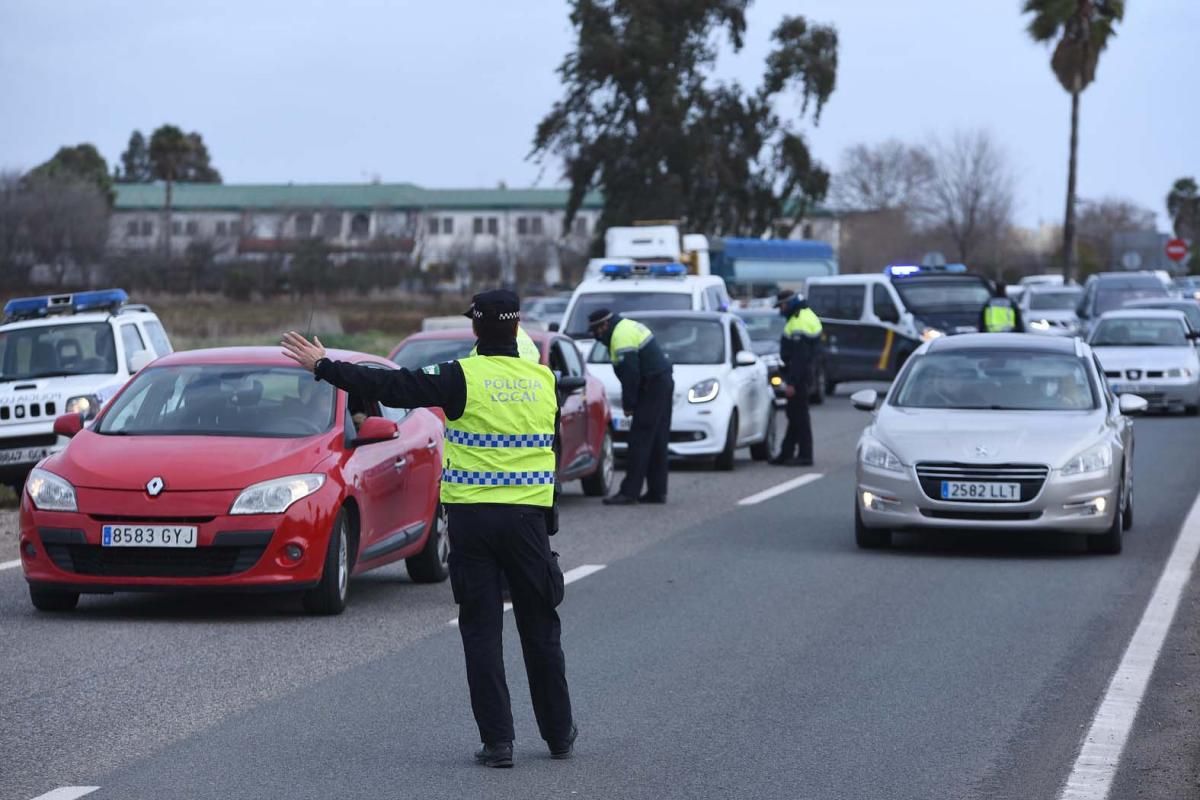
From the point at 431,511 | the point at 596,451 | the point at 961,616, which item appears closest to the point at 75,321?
the point at 596,451

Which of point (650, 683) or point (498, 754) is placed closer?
point (498, 754)

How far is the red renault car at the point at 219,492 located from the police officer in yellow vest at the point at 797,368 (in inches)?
392

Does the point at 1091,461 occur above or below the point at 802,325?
below

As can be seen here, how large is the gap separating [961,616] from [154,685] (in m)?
4.50

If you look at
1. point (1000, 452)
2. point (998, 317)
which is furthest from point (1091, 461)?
point (998, 317)

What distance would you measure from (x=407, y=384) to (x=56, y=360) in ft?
42.8

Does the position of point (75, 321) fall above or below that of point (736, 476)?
above

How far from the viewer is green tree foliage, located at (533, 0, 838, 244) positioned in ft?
233

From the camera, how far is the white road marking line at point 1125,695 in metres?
7.20

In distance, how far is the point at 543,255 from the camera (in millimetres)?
112375

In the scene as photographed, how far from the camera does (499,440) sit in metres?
7.35

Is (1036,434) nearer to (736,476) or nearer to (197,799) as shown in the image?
(736,476)

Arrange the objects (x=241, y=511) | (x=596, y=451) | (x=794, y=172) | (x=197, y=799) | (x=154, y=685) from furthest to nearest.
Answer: (x=794, y=172)
(x=596, y=451)
(x=241, y=511)
(x=154, y=685)
(x=197, y=799)

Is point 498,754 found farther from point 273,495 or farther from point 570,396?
point 570,396
